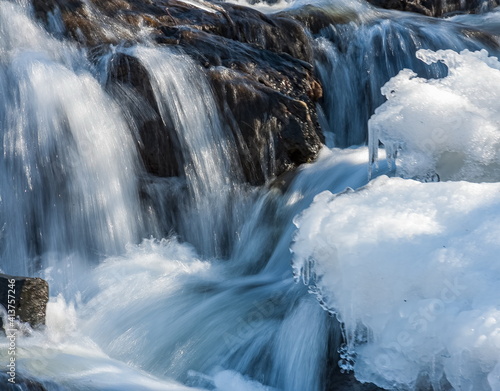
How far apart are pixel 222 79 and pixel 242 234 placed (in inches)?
44.3

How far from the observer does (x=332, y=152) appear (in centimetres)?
571

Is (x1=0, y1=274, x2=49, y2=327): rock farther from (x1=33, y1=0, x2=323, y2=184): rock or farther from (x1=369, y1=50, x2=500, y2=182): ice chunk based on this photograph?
(x1=369, y1=50, x2=500, y2=182): ice chunk

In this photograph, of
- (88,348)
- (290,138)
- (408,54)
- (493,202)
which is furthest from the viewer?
(408,54)

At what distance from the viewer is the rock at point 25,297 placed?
3.72 metres

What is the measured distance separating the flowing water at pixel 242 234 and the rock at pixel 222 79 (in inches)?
3.3

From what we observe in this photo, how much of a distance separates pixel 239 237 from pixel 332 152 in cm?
104

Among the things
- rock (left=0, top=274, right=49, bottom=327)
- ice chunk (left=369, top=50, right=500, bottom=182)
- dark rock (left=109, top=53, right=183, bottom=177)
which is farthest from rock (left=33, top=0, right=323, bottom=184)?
rock (left=0, top=274, right=49, bottom=327)

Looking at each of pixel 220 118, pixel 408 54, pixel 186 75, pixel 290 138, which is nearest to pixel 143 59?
pixel 186 75

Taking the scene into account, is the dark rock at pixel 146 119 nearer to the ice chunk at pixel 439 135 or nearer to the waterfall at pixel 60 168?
the waterfall at pixel 60 168

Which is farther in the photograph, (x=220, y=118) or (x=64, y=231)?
(x=220, y=118)

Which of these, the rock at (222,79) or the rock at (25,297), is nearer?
the rock at (25,297)

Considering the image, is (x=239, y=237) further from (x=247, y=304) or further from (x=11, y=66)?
(x=11, y=66)

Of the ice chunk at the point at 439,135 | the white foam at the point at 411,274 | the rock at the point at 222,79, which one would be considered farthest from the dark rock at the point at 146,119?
the white foam at the point at 411,274

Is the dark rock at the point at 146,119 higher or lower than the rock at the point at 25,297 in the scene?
higher
